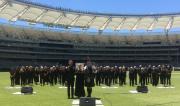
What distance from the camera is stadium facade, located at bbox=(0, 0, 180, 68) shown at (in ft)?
313

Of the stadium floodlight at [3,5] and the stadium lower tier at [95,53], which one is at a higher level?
the stadium floodlight at [3,5]

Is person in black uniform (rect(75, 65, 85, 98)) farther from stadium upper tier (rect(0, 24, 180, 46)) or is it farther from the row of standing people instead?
stadium upper tier (rect(0, 24, 180, 46))

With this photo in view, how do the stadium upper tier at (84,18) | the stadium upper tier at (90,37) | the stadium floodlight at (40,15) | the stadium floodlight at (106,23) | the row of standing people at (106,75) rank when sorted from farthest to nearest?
the stadium floodlight at (106,23) < the stadium floodlight at (40,15) < the stadium upper tier at (90,37) < the stadium upper tier at (84,18) < the row of standing people at (106,75)

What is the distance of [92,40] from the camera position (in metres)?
108

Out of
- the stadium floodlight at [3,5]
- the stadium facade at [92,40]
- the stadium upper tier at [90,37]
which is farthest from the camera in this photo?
the stadium upper tier at [90,37]

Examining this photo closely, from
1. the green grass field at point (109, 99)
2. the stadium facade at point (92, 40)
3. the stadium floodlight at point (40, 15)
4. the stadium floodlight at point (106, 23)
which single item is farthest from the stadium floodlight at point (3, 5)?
the green grass field at point (109, 99)

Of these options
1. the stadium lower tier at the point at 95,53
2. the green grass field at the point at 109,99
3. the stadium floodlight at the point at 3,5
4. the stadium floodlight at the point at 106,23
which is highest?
the stadium floodlight at the point at 3,5

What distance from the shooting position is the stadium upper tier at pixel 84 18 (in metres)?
93.2

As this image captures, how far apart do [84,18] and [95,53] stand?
931 cm

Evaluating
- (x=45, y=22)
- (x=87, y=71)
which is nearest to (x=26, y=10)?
(x=45, y=22)

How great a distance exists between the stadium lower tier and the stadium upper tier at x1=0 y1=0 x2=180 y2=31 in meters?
4.98

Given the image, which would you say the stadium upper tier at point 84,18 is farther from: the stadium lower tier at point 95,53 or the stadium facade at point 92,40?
the stadium lower tier at point 95,53

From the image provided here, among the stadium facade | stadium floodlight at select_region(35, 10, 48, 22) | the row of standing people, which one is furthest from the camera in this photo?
stadium floodlight at select_region(35, 10, 48, 22)

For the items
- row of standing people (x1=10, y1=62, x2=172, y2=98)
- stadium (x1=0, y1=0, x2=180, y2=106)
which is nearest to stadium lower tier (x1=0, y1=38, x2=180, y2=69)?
stadium (x1=0, y1=0, x2=180, y2=106)
